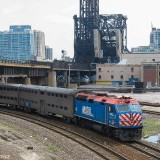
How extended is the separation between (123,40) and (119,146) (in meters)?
Answer: 144

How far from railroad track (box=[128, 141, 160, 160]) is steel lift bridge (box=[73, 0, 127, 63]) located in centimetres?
12293

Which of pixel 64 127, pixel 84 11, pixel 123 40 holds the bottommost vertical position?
pixel 64 127

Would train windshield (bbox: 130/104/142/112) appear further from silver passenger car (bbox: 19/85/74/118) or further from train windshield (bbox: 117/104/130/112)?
silver passenger car (bbox: 19/85/74/118)

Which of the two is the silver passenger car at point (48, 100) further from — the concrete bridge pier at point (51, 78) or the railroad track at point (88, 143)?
the concrete bridge pier at point (51, 78)

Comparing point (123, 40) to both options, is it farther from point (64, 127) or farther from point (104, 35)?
point (64, 127)

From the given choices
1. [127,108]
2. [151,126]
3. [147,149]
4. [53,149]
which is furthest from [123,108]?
[151,126]

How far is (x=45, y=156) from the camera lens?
75.0 ft

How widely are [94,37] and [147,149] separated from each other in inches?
4938

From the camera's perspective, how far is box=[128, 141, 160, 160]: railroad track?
2390 cm

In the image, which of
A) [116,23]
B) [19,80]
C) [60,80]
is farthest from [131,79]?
[19,80]

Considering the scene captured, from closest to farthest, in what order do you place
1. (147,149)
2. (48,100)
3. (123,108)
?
(147,149), (123,108), (48,100)

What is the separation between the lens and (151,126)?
124 feet

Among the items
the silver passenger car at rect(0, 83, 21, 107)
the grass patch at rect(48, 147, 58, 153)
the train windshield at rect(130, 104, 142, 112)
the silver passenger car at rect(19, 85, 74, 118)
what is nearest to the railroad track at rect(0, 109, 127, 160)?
the grass patch at rect(48, 147, 58, 153)

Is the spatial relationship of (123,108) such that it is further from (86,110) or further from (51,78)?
(51,78)
